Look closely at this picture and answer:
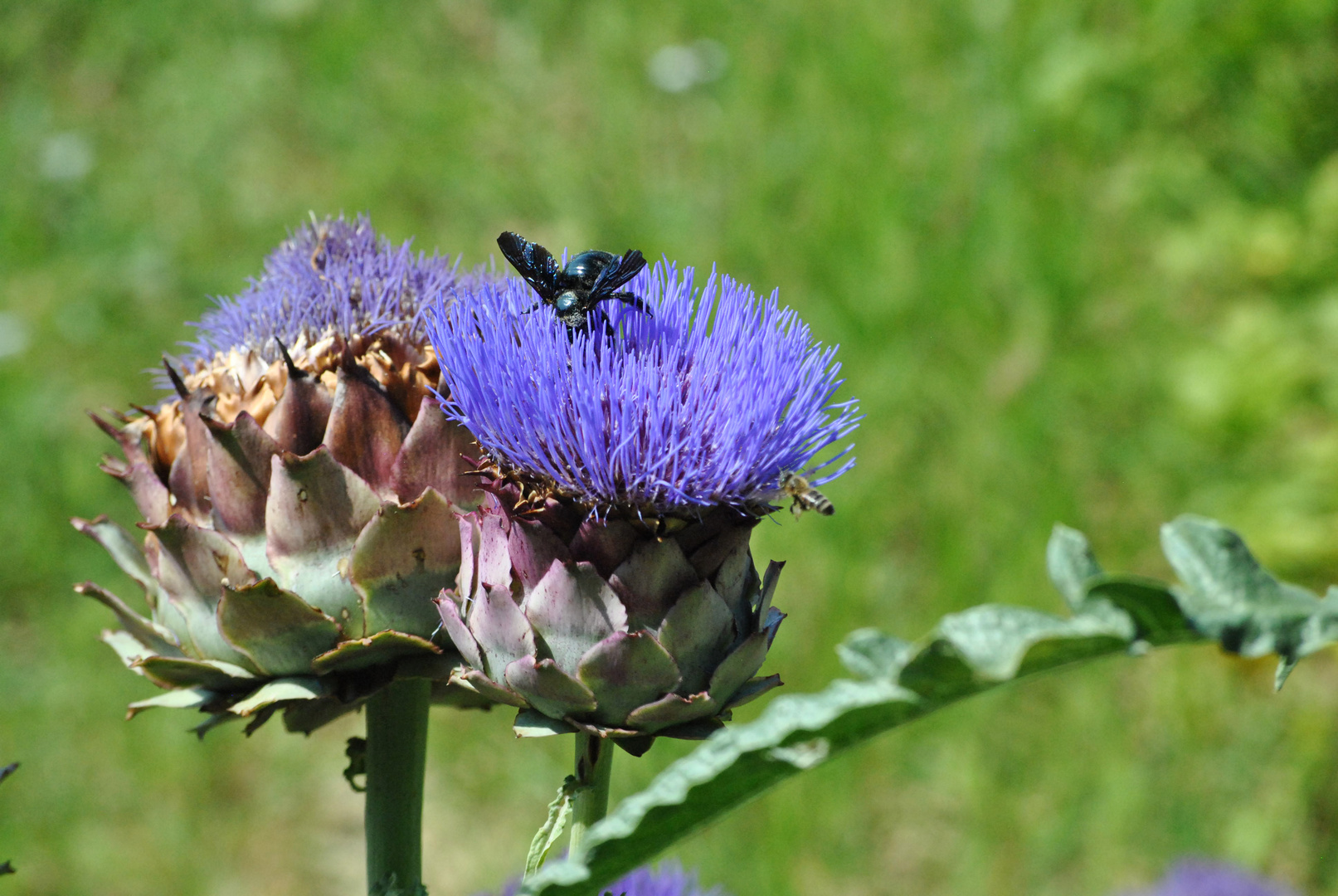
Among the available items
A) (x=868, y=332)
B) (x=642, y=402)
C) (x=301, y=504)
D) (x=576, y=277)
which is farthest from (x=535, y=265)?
(x=868, y=332)

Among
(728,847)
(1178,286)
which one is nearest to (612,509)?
(728,847)

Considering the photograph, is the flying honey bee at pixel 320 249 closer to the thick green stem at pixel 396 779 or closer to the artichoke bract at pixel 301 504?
the artichoke bract at pixel 301 504

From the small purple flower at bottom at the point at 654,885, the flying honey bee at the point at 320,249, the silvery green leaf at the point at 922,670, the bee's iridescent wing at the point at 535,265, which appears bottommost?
the silvery green leaf at the point at 922,670

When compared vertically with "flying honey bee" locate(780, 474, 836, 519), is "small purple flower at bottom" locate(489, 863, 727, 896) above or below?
below

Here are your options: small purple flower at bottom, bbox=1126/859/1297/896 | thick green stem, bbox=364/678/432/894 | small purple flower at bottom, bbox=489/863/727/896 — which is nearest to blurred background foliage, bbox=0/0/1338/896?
small purple flower at bottom, bbox=1126/859/1297/896

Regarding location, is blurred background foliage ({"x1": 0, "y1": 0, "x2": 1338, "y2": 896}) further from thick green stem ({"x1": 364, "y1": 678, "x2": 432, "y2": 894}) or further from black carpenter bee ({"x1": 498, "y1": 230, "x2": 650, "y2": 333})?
black carpenter bee ({"x1": 498, "y1": 230, "x2": 650, "y2": 333})

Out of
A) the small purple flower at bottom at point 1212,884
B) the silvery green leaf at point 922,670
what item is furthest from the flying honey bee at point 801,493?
the small purple flower at bottom at point 1212,884

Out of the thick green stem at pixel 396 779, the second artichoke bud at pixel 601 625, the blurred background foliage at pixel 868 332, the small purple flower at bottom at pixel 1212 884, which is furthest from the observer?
the blurred background foliage at pixel 868 332
